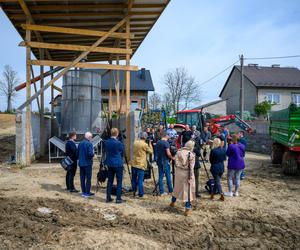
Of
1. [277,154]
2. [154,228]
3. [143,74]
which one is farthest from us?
[143,74]

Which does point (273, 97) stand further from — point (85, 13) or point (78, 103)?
point (85, 13)

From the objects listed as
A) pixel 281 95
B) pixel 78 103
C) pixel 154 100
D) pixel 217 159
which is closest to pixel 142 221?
pixel 217 159

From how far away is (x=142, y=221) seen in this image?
235 inches

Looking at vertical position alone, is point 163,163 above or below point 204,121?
below

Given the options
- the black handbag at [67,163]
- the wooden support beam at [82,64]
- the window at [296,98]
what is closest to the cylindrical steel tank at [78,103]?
the wooden support beam at [82,64]

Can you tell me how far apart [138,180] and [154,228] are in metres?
2.31

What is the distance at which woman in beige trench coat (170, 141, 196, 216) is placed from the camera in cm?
651

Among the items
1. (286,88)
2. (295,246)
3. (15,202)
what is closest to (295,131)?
(295,246)

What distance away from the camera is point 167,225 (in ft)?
19.0

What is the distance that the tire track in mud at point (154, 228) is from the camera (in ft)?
16.4

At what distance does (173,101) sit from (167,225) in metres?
53.8

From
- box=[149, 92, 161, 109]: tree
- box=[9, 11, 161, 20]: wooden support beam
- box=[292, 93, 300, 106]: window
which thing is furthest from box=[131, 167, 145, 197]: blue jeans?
box=[149, 92, 161, 109]: tree

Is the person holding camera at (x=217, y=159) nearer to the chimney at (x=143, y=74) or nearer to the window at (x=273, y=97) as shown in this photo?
the window at (x=273, y=97)

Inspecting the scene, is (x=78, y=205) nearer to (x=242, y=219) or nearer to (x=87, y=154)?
(x=87, y=154)
